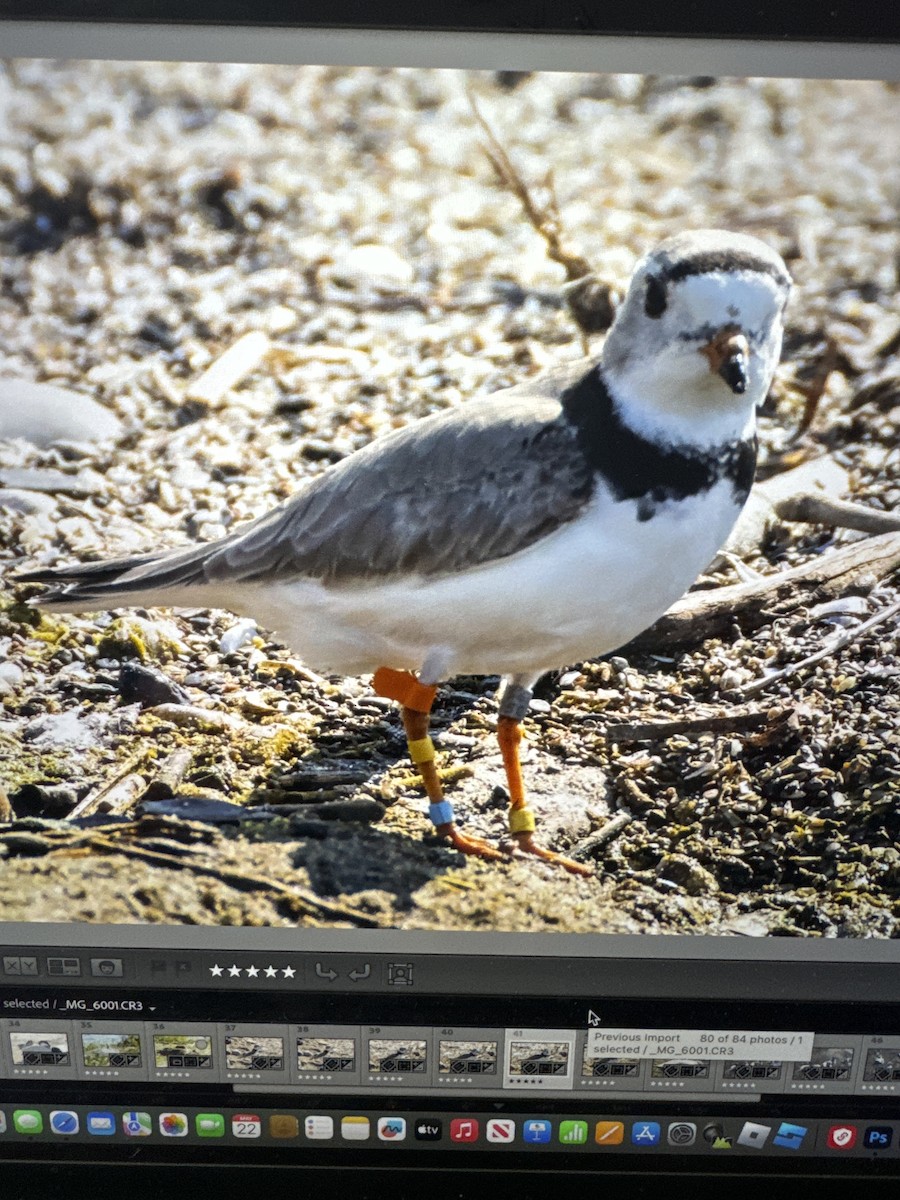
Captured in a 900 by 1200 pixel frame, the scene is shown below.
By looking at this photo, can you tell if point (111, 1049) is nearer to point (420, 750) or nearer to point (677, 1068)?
point (420, 750)

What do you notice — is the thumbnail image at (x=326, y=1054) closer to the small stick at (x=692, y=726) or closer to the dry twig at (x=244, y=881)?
the dry twig at (x=244, y=881)

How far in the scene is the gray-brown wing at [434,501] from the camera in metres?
0.80

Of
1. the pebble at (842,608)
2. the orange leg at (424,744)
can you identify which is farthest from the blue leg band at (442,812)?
the pebble at (842,608)

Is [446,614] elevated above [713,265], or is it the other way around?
[713,265]

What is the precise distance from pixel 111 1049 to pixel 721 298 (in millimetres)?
760

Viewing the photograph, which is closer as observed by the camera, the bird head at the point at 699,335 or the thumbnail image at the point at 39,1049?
the bird head at the point at 699,335

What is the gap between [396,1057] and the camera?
875 mm

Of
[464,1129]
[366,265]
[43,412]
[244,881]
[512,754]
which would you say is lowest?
[464,1129]

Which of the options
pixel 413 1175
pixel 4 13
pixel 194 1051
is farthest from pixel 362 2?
pixel 413 1175

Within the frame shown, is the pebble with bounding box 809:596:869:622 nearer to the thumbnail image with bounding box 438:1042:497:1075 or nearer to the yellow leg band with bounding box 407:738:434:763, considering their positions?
the yellow leg band with bounding box 407:738:434:763

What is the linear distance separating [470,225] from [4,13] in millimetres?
343

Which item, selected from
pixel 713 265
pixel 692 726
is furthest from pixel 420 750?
pixel 713 265

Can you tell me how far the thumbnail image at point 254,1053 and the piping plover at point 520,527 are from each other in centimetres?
23

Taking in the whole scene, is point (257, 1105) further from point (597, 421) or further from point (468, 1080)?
point (597, 421)
